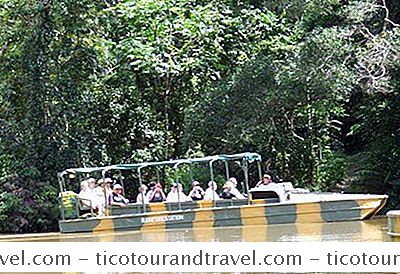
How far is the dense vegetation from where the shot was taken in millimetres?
23000

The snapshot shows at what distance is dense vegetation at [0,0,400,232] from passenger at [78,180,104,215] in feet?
12.1

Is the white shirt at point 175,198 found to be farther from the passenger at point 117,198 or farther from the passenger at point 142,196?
the passenger at point 117,198

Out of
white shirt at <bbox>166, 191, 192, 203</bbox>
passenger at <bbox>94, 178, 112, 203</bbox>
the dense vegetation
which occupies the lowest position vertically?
white shirt at <bbox>166, 191, 192, 203</bbox>

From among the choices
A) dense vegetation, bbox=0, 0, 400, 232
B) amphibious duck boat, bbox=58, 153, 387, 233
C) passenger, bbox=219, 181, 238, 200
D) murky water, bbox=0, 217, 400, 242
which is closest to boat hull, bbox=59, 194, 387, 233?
amphibious duck boat, bbox=58, 153, 387, 233

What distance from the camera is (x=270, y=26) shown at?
981 inches

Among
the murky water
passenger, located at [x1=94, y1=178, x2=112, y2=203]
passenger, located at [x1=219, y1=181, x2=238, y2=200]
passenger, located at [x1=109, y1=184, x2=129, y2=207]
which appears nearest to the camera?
the murky water

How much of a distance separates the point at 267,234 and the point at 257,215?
237 cm

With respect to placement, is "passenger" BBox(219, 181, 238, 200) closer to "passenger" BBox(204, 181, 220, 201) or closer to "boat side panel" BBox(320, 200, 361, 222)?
"passenger" BBox(204, 181, 220, 201)

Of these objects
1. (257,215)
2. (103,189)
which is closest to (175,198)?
(103,189)

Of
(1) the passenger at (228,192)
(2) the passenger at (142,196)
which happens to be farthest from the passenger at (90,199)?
(1) the passenger at (228,192)

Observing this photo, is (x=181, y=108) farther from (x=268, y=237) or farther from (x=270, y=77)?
(x=268, y=237)

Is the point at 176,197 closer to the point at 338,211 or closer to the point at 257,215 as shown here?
the point at 257,215

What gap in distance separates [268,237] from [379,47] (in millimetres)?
7154

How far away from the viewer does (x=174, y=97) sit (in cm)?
2730
